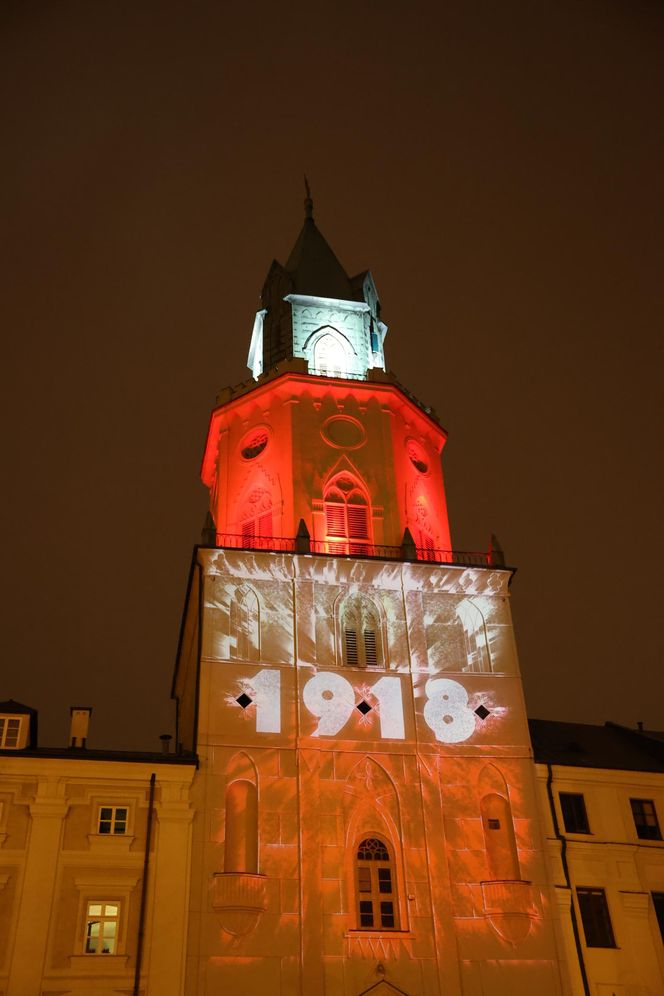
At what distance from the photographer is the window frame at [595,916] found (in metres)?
31.4

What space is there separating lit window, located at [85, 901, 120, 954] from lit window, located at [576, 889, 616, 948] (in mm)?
14635

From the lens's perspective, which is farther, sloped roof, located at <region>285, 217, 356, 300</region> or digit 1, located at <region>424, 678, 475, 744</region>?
sloped roof, located at <region>285, 217, 356, 300</region>

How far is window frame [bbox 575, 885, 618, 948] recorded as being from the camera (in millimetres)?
31375

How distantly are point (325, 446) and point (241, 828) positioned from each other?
14.7m

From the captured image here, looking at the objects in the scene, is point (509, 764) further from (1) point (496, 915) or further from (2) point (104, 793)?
(2) point (104, 793)

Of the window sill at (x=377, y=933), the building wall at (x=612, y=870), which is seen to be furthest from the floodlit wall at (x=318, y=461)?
the window sill at (x=377, y=933)

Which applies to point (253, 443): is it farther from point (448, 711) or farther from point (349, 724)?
point (448, 711)

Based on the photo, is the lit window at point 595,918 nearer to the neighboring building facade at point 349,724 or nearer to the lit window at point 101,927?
the neighboring building facade at point 349,724

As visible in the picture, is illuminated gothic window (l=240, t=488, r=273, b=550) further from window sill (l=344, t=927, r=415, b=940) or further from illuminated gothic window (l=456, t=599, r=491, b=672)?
window sill (l=344, t=927, r=415, b=940)

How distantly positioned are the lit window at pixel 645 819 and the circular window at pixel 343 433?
16.5 meters

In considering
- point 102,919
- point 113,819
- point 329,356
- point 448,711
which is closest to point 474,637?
point 448,711

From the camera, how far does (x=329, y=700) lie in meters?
32.5

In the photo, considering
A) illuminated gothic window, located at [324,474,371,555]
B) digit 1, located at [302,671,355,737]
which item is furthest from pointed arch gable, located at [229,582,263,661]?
illuminated gothic window, located at [324,474,371,555]

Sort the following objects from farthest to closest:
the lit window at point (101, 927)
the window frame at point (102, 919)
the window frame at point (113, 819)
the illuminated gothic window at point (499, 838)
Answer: the illuminated gothic window at point (499, 838) → the window frame at point (113, 819) → the lit window at point (101, 927) → the window frame at point (102, 919)
